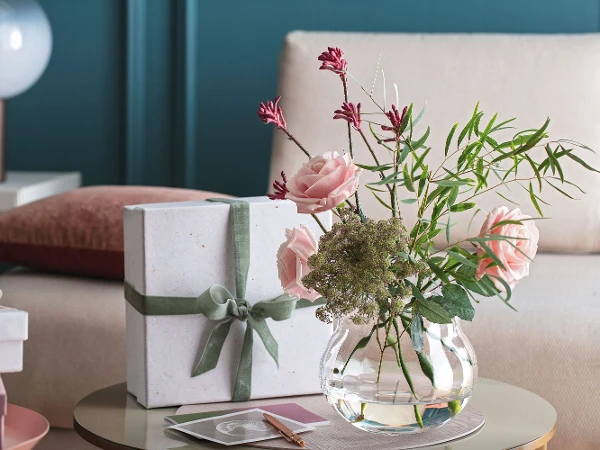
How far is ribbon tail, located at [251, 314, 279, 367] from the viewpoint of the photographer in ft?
3.51

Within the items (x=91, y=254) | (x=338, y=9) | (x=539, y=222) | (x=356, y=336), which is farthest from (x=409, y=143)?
(x=338, y=9)

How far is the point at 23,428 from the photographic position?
2.96 feet

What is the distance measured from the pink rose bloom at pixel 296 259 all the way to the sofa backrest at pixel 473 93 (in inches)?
38.6

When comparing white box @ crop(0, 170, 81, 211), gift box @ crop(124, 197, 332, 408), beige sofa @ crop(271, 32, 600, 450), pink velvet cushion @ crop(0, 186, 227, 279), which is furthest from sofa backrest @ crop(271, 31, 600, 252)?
gift box @ crop(124, 197, 332, 408)

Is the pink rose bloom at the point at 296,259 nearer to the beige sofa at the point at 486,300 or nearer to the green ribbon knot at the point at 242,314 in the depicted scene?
the green ribbon knot at the point at 242,314

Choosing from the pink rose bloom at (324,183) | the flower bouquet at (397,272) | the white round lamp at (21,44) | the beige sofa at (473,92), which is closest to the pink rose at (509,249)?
the flower bouquet at (397,272)

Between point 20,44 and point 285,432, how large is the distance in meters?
1.50

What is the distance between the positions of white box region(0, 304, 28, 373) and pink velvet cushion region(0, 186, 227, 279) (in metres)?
0.69

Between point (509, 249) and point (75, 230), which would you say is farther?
point (75, 230)

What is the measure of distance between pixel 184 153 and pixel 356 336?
1.69 metres

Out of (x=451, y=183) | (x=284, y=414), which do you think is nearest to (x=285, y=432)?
(x=284, y=414)

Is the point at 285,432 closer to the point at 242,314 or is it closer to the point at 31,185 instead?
the point at 242,314

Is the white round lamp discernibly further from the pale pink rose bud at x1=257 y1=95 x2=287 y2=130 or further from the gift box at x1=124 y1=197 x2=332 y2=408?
the pale pink rose bud at x1=257 y1=95 x2=287 y2=130

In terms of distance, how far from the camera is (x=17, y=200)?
213 centimetres
